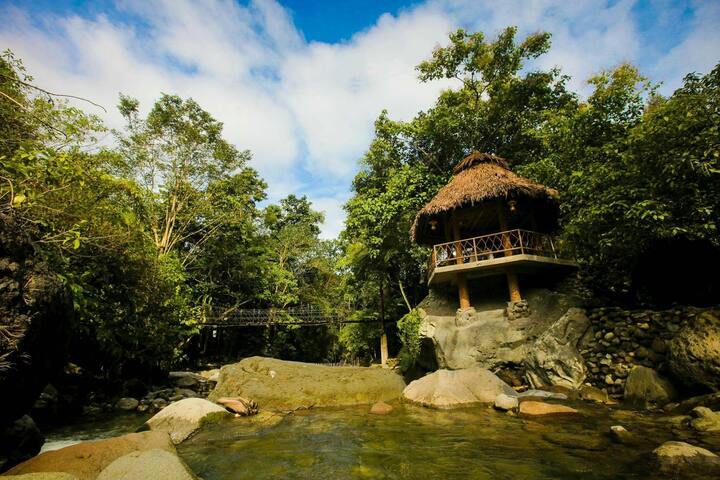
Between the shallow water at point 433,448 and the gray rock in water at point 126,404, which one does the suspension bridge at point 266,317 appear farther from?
the shallow water at point 433,448

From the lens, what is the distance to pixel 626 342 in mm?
7762

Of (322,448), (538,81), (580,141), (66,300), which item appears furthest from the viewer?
(538,81)

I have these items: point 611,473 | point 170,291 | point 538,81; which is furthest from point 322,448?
point 538,81

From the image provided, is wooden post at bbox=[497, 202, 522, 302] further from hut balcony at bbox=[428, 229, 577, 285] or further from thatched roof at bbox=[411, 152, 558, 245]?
thatched roof at bbox=[411, 152, 558, 245]

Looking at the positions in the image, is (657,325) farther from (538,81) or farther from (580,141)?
(538,81)

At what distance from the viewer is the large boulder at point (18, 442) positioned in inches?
161

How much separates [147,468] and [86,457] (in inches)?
51.2

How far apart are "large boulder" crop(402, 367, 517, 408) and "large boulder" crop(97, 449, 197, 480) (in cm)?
588

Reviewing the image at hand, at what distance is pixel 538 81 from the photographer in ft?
58.7

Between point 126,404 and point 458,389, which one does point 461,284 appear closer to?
point 458,389

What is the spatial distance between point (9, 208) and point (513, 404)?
8.34 metres

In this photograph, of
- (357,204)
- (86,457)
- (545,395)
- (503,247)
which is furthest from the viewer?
(357,204)

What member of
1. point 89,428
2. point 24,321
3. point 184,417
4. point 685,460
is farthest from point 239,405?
point 685,460

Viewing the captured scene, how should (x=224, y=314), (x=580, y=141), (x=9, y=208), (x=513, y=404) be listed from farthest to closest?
(x=224, y=314) < (x=580, y=141) < (x=513, y=404) < (x=9, y=208)
